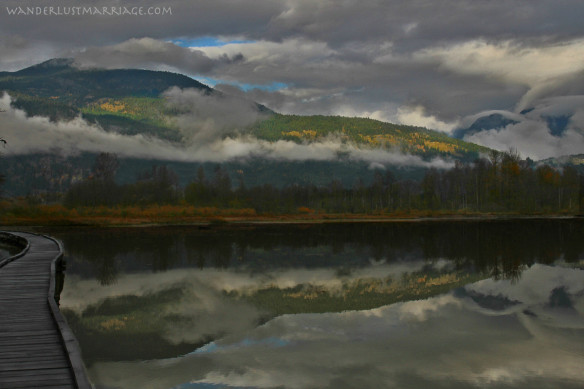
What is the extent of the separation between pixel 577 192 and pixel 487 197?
26.0 meters

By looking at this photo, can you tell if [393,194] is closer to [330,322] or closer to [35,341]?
[330,322]

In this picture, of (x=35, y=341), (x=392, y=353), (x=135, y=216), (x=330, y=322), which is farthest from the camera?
(x=135, y=216)

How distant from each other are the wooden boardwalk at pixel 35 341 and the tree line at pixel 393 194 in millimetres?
110877

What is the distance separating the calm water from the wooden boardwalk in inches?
56.3

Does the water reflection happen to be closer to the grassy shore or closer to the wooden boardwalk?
the wooden boardwalk

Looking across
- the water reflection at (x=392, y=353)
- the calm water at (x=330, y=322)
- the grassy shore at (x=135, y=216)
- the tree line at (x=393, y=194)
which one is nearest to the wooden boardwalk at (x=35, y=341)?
the calm water at (x=330, y=322)

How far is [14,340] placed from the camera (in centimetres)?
1216

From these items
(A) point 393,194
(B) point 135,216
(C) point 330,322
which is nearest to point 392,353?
(C) point 330,322

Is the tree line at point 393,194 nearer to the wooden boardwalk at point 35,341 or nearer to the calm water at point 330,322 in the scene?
the calm water at point 330,322

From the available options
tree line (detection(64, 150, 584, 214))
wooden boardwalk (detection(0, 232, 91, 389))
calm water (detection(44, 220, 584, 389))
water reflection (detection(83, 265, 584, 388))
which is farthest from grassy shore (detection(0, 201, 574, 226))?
water reflection (detection(83, 265, 584, 388))

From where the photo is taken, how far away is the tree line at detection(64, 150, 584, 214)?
131000 millimetres

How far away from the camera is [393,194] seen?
15825 centimetres

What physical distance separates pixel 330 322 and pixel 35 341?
9400 millimetres

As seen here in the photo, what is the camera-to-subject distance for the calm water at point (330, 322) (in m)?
12.9
